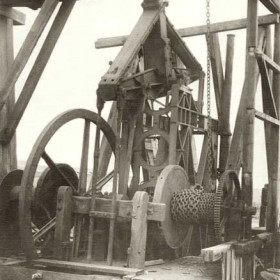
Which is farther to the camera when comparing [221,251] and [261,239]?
[261,239]

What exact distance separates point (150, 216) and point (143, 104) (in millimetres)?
2091

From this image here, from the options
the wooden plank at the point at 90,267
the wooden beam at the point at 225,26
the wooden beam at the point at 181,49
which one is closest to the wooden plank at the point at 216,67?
the wooden beam at the point at 225,26

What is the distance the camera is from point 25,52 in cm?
715

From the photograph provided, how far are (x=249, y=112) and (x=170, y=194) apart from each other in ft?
6.18

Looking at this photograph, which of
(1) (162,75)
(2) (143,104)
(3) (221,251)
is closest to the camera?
(3) (221,251)

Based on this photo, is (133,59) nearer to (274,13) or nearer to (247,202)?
(247,202)

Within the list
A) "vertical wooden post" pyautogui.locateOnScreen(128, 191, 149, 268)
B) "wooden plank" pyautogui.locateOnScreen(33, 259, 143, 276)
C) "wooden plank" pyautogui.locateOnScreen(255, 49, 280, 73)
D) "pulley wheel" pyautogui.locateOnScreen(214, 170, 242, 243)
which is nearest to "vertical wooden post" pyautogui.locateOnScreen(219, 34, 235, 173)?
"wooden plank" pyautogui.locateOnScreen(255, 49, 280, 73)

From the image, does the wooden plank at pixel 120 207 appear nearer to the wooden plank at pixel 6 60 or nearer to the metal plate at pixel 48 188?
the metal plate at pixel 48 188

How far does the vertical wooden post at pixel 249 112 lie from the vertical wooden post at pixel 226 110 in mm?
2195

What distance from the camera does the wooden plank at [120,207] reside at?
5.96 metres

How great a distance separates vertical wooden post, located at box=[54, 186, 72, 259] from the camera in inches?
247

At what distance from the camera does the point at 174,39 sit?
330 inches

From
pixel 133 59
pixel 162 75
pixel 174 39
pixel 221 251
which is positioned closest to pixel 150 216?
pixel 221 251

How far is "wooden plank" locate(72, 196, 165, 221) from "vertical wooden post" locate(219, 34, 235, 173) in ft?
13.8
